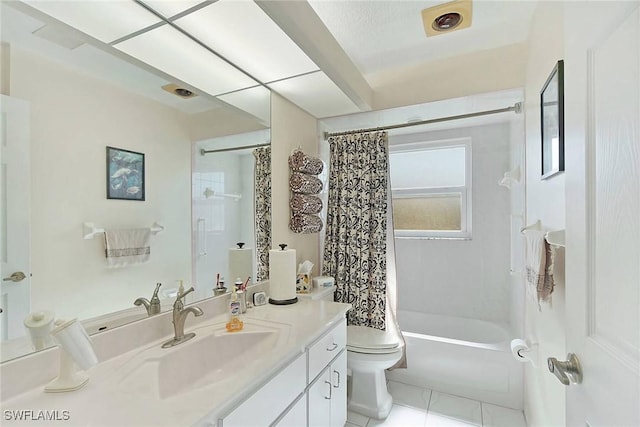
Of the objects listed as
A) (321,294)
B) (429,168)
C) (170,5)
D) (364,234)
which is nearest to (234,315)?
(321,294)

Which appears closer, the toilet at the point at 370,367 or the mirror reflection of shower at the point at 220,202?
the mirror reflection of shower at the point at 220,202

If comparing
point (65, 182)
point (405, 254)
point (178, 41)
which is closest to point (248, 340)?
point (65, 182)

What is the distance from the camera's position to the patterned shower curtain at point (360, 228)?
233 centimetres

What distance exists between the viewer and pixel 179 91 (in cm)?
143

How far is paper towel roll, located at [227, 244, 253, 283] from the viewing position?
174cm

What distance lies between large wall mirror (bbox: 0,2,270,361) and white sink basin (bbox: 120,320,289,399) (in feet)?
0.75

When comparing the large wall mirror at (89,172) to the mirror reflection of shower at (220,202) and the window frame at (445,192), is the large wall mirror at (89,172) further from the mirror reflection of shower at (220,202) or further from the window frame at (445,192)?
the window frame at (445,192)

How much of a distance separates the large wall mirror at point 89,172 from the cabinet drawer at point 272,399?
0.61 metres

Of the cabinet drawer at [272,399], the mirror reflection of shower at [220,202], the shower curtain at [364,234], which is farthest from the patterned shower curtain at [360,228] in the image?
the cabinet drawer at [272,399]

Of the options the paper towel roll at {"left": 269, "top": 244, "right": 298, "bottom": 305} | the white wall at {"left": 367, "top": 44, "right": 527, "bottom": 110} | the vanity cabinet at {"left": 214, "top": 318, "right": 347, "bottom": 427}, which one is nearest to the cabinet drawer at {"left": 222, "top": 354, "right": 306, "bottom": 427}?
the vanity cabinet at {"left": 214, "top": 318, "right": 347, "bottom": 427}

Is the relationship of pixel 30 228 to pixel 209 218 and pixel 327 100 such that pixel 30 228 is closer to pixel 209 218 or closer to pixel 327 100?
pixel 209 218

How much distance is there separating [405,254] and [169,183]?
8.10 feet

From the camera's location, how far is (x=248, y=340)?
1.33 metres

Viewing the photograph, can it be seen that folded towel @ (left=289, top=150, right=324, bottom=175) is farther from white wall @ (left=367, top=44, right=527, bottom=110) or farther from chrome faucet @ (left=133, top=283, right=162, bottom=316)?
chrome faucet @ (left=133, top=283, right=162, bottom=316)
